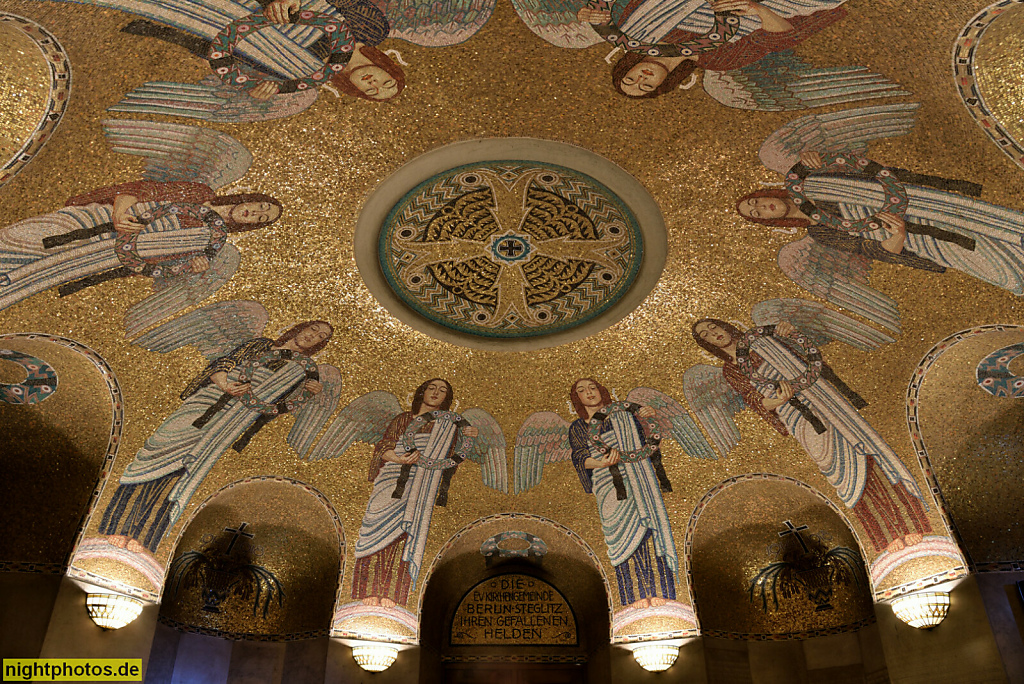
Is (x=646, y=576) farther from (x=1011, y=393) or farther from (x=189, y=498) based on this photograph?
(x=189, y=498)

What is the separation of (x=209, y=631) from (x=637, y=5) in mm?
8649

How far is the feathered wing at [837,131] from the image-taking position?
5102mm

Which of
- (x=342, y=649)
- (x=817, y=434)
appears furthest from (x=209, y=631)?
(x=817, y=434)

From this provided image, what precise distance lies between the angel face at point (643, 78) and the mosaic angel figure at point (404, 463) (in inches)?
157

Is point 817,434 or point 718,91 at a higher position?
point 718,91

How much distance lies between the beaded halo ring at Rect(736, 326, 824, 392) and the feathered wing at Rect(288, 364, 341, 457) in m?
4.18

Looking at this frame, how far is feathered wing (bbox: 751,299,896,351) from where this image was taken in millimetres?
6859

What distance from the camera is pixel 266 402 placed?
7.88m

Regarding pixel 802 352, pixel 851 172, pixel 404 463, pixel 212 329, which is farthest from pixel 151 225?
pixel 802 352

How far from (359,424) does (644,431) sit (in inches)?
129

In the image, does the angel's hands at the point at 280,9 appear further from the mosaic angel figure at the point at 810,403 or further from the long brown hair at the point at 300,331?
the mosaic angel figure at the point at 810,403

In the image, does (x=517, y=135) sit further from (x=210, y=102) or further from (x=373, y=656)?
(x=373, y=656)

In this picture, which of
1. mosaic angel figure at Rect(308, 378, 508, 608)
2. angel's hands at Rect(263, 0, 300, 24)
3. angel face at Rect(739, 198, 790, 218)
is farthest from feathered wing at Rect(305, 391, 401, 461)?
angel's hands at Rect(263, 0, 300, 24)

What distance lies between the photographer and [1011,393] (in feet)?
23.4
